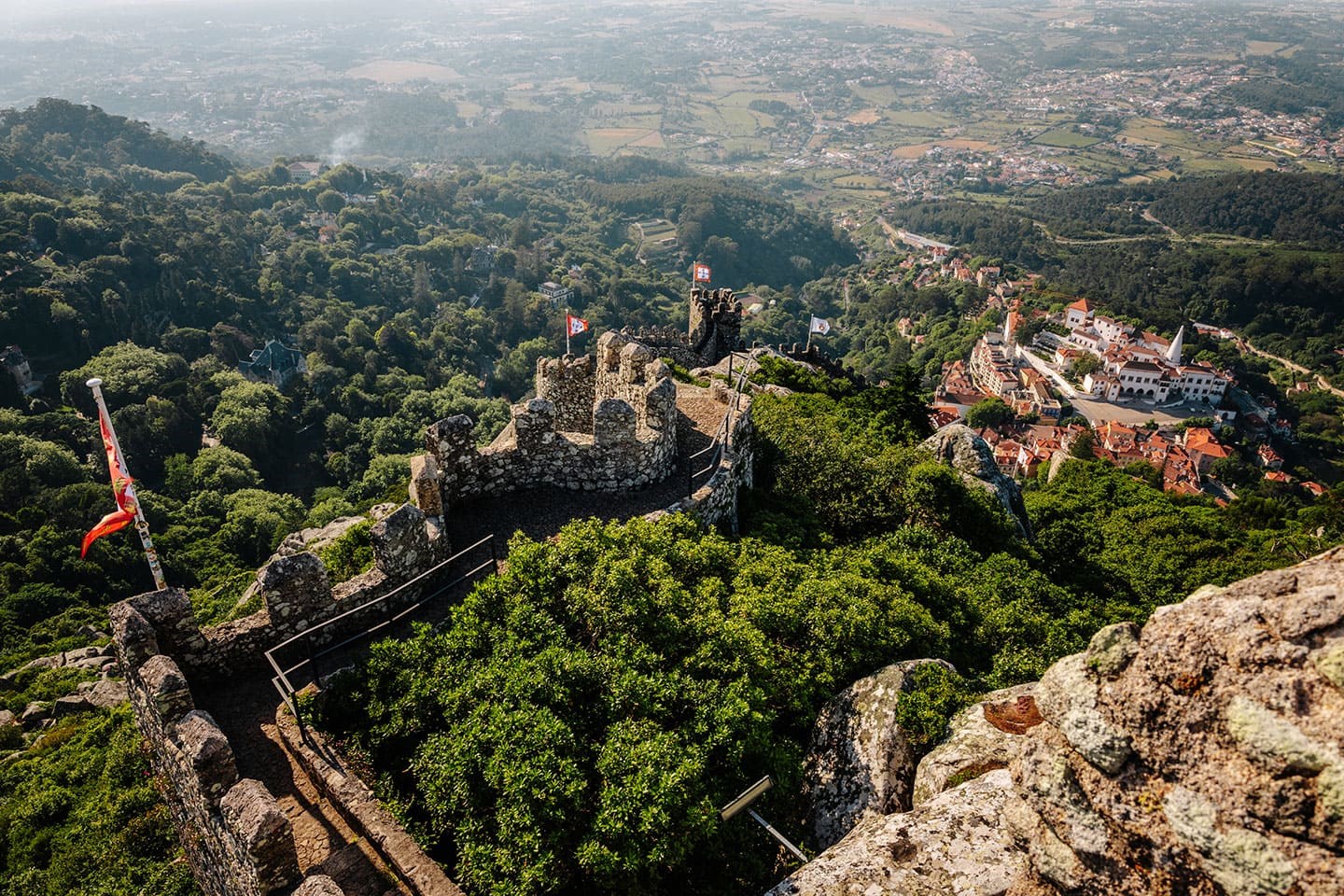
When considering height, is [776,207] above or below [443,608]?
below

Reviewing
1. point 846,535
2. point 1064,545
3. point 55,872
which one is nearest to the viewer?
point 55,872

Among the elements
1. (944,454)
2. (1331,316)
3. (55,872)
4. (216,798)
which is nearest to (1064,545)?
(944,454)

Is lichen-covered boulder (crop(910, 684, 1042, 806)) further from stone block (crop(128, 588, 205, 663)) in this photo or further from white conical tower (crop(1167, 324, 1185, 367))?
white conical tower (crop(1167, 324, 1185, 367))

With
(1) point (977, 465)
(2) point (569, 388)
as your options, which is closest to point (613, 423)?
(2) point (569, 388)

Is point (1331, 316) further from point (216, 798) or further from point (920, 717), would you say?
point (216, 798)

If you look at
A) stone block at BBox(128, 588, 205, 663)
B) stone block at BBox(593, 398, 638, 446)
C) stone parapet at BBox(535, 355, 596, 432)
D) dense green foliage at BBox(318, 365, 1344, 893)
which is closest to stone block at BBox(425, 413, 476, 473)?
stone block at BBox(593, 398, 638, 446)

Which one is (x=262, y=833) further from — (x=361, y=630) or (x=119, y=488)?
(x=119, y=488)

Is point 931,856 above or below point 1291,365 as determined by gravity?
Result: above
